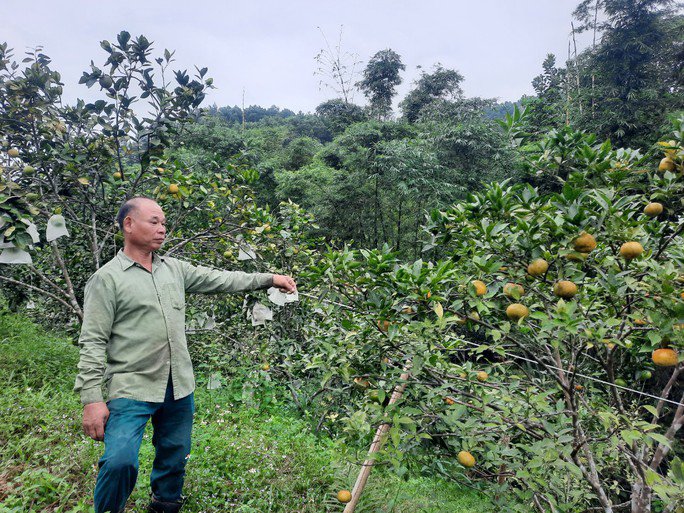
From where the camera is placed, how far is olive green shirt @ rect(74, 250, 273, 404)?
1.58 metres

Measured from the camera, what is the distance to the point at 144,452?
2.57m

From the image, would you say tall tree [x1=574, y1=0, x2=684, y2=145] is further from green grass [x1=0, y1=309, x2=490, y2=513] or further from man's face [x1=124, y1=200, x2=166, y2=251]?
man's face [x1=124, y1=200, x2=166, y2=251]

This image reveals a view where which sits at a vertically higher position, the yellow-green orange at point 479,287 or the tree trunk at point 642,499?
the yellow-green orange at point 479,287

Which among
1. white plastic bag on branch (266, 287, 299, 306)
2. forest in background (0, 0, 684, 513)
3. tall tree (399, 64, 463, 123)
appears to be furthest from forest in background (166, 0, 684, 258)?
white plastic bag on branch (266, 287, 299, 306)

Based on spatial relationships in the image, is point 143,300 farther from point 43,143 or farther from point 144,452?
point 43,143

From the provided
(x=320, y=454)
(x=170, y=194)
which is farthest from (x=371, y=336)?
(x=170, y=194)

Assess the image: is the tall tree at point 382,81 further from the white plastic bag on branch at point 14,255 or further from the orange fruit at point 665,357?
the orange fruit at point 665,357

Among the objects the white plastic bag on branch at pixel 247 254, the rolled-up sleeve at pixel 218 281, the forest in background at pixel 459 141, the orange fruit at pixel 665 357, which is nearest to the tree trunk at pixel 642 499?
the orange fruit at pixel 665 357

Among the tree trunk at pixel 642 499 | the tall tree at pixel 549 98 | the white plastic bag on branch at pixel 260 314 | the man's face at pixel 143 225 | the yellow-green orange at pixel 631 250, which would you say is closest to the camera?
the yellow-green orange at pixel 631 250

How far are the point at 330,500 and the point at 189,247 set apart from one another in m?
2.21

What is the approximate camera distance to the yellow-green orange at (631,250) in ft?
4.01

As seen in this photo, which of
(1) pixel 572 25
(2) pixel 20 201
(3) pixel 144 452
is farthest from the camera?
(1) pixel 572 25

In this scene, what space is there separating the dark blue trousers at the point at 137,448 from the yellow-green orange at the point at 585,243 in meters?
1.58

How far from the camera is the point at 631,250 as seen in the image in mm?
1229
